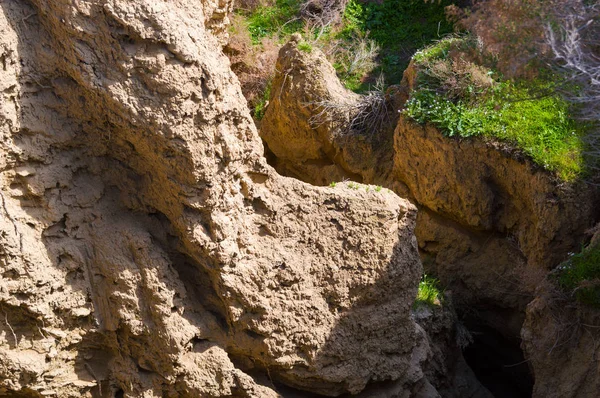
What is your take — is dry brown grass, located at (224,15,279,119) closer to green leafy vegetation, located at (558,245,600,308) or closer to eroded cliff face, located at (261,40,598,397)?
eroded cliff face, located at (261,40,598,397)

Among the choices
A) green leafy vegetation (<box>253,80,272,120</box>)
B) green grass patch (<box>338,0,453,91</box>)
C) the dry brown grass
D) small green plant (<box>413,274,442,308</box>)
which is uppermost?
green grass patch (<box>338,0,453,91</box>)

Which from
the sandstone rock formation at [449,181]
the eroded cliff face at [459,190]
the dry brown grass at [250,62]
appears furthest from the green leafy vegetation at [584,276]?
the dry brown grass at [250,62]

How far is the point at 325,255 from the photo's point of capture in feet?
17.6

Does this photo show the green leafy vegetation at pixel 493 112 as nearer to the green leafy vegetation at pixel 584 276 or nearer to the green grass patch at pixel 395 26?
the green leafy vegetation at pixel 584 276

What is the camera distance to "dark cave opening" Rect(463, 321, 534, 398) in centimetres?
909

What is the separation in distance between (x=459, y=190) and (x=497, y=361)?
2.18 m

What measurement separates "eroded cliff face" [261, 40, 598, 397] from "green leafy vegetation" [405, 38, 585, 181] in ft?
0.47

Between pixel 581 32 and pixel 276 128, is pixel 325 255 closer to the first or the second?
pixel 581 32

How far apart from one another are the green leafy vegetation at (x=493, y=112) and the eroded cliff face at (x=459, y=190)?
0.14 meters

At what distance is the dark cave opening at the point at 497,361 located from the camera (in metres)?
9.09

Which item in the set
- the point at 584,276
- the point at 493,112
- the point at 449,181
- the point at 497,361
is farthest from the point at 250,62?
the point at 584,276

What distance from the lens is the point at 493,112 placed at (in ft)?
29.1

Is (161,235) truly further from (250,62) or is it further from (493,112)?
(250,62)

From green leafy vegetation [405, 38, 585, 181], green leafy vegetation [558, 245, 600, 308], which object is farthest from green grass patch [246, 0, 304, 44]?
green leafy vegetation [558, 245, 600, 308]
